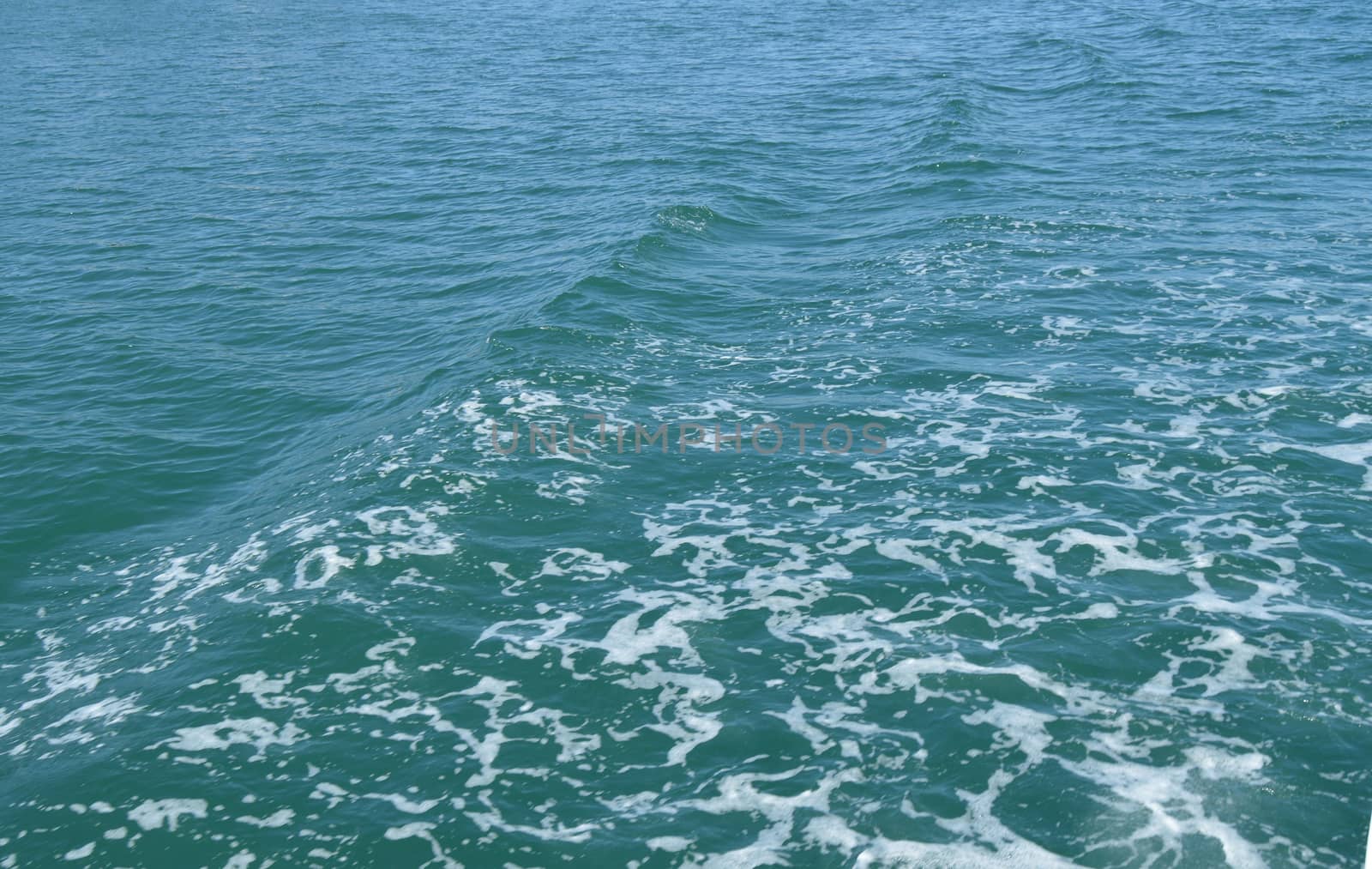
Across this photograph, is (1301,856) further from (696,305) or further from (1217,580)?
(696,305)

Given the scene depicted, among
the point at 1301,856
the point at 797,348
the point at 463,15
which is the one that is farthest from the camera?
the point at 463,15

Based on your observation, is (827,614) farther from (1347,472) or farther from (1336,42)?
(1336,42)

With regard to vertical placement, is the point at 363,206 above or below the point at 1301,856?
above

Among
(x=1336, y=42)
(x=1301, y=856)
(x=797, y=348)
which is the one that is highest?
(x=1336, y=42)

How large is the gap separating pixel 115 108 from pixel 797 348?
43010 millimetres

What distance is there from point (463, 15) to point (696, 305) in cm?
6208

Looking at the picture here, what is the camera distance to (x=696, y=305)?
3033 centimetres

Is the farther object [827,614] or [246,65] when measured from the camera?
[246,65]

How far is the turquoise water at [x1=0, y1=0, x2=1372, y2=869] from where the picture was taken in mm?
14898

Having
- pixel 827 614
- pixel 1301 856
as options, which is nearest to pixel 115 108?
pixel 827 614

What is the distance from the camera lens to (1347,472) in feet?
69.4

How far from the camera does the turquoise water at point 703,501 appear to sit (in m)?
14.9

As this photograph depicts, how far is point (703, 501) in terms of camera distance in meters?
21.7

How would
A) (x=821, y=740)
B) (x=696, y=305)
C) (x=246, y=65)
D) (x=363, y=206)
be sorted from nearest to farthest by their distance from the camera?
(x=821, y=740) < (x=696, y=305) < (x=363, y=206) < (x=246, y=65)
